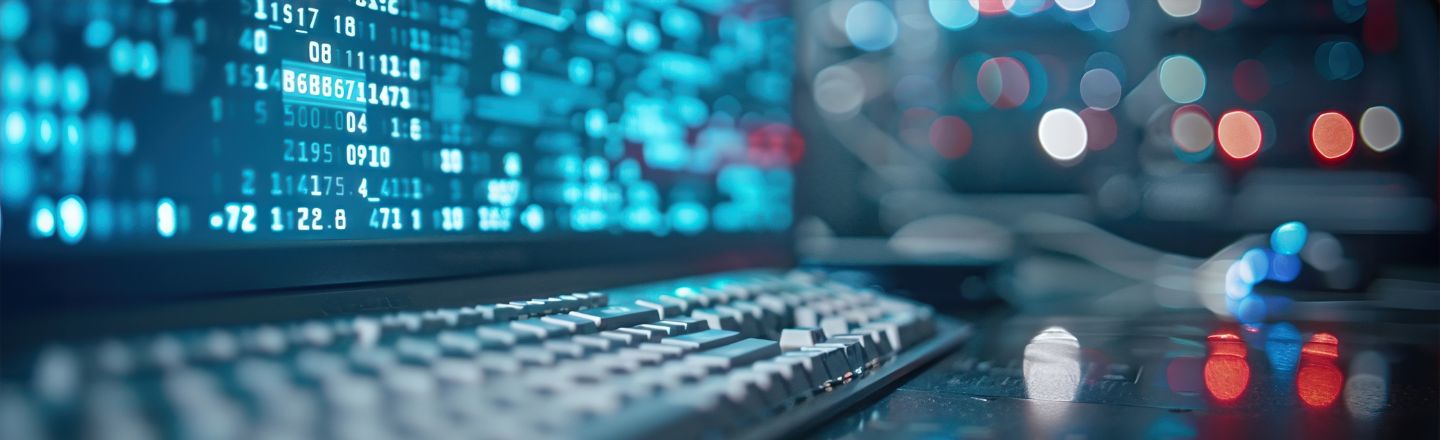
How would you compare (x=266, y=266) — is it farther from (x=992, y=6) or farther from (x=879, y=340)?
(x=992, y=6)

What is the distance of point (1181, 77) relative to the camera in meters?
1.29

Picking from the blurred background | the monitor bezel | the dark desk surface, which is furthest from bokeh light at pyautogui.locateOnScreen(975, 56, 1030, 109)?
the monitor bezel

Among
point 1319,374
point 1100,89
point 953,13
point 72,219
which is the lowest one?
point 1319,374

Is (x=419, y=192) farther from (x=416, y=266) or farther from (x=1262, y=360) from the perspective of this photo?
(x=1262, y=360)

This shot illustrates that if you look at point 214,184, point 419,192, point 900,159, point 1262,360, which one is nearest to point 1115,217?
point 900,159

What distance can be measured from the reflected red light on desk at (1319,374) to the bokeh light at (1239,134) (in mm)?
447

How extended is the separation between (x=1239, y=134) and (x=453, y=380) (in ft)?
3.81

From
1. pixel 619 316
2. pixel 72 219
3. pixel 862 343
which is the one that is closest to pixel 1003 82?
pixel 862 343

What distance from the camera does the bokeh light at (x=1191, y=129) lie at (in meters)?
1.27

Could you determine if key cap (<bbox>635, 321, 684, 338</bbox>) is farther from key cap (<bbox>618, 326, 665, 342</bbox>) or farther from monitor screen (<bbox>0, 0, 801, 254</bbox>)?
monitor screen (<bbox>0, 0, 801, 254</bbox>)

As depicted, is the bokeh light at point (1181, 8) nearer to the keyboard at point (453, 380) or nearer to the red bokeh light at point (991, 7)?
the red bokeh light at point (991, 7)

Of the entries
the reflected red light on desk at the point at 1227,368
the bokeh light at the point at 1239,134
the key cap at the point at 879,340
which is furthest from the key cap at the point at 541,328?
the bokeh light at the point at 1239,134

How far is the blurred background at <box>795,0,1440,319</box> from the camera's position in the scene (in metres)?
1.23

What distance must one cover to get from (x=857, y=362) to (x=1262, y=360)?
34 cm
